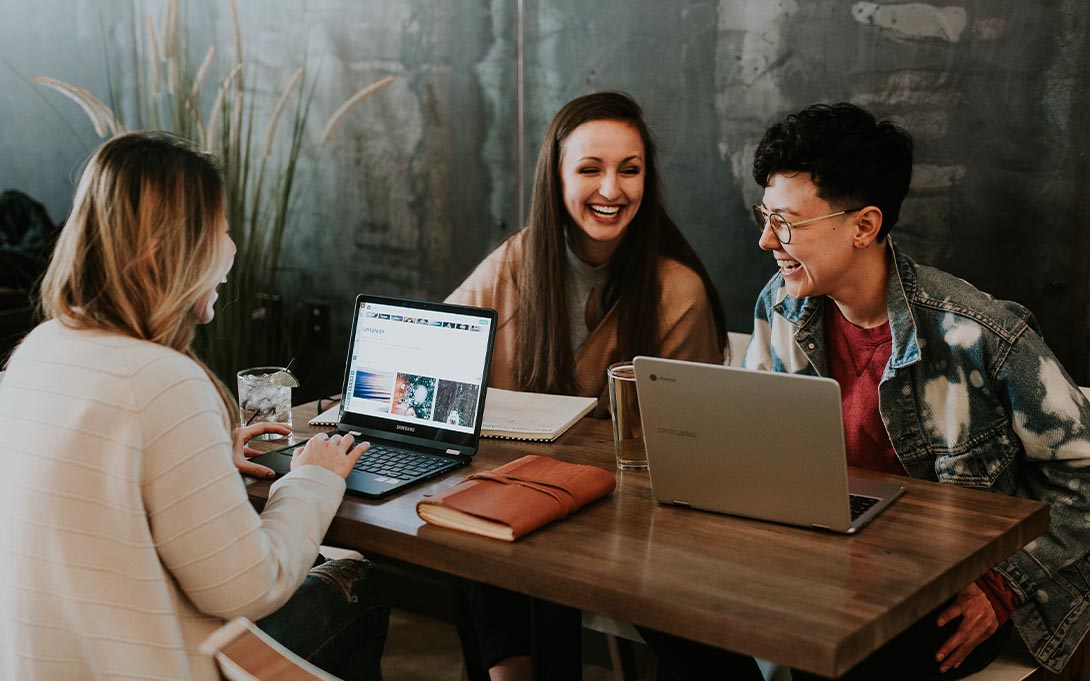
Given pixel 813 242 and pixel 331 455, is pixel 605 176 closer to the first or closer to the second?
pixel 813 242

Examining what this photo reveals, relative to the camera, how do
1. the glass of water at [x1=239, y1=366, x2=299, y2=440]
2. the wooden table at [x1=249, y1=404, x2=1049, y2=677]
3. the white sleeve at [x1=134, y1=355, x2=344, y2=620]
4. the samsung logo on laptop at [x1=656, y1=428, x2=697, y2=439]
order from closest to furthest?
the wooden table at [x1=249, y1=404, x2=1049, y2=677] → the white sleeve at [x1=134, y1=355, x2=344, y2=620] → the samsung logo on laptop at [x1=656, y1=428, x2=697, y2=439] → the glass of water at [x1=239, y1=366, x2=299, y2=440]

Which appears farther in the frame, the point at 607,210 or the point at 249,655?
the point at 607,210

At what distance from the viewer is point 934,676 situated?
5.74ft

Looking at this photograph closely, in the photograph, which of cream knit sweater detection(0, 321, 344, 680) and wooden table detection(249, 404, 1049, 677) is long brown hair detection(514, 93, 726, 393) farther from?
cream knit sweater detection(0, 321, 344, 680)

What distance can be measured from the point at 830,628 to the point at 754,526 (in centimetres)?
34

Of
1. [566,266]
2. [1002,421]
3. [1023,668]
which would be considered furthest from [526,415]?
[1023,668]

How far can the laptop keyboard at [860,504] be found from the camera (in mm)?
1593

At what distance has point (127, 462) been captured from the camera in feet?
4.43

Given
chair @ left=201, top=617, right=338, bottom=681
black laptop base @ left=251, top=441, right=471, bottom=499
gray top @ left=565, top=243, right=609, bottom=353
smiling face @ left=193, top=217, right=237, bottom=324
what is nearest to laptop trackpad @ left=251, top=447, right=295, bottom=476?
black laptop base @ left=251, top=441, right=471, bottom=499

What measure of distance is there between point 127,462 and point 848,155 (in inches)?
49.8

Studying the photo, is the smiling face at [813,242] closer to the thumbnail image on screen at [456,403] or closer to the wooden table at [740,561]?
the wooden table at [740,561]

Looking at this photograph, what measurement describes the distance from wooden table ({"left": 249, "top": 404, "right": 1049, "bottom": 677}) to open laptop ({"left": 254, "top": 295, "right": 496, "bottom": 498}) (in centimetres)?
15

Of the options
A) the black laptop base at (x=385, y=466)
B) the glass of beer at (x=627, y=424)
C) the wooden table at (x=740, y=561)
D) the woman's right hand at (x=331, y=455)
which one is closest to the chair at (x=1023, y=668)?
the wooden table at (x=740, y=561)

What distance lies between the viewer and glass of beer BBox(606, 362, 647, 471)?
6.00ft
